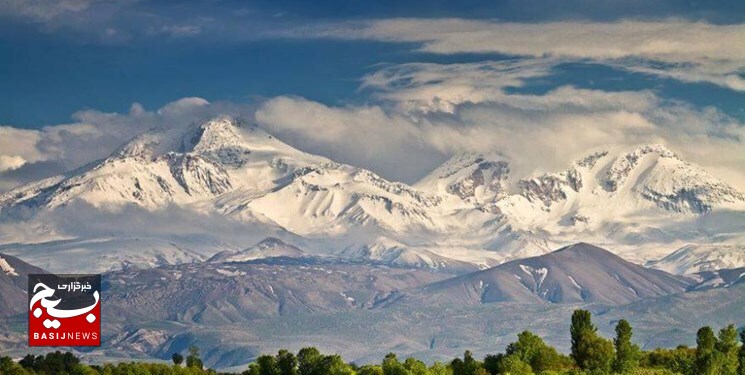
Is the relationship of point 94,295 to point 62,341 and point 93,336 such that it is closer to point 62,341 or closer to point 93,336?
point 62,341

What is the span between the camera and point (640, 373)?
185m

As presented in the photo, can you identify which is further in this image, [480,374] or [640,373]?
[480,374]

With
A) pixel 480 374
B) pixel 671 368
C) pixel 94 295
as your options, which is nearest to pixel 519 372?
pixel 480 374

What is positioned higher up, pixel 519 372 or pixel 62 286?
pixel 62 286

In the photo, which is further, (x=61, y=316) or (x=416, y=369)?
(x=416, y=369)

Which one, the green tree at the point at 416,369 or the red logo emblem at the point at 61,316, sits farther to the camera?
the green tree at the point at 416,369

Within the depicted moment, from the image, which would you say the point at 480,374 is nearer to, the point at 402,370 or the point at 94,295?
the point at 402,370

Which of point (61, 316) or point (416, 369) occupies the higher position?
point (61, 316)

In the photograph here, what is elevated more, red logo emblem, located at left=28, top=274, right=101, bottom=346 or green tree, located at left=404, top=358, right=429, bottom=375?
red logo emblem, located at left=28, top=274, right=101, bottom=346

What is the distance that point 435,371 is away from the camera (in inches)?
7707

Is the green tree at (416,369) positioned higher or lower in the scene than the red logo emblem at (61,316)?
lower

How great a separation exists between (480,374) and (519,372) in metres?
6.24

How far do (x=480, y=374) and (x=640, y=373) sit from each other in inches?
919

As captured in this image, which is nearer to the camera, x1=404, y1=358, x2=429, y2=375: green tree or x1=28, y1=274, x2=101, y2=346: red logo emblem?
x1=28, y1=274, x2=101, y2=346: red logo emblem
